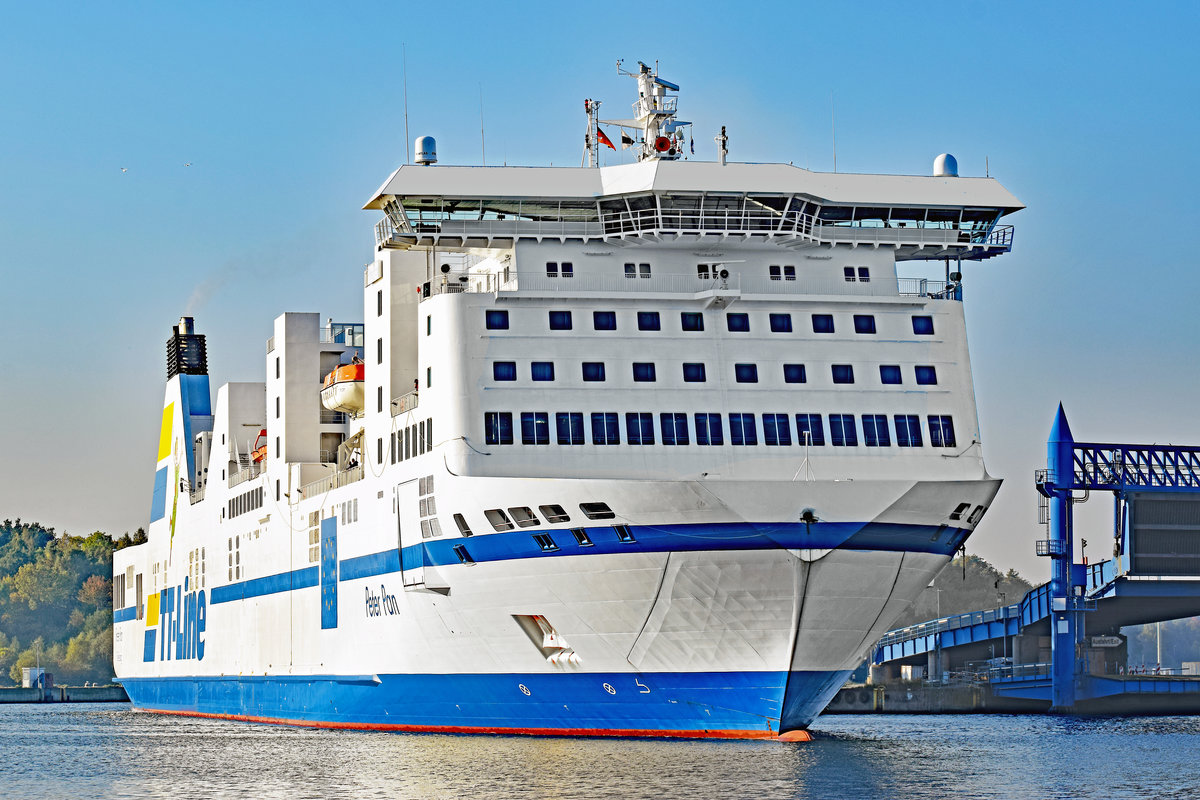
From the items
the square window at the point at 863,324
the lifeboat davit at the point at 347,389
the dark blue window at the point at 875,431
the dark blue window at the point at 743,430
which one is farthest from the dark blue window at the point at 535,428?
the lifeboat davit at the point at 347,389

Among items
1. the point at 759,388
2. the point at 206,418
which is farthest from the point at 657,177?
the point at 206,418

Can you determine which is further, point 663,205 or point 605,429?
point 663,205

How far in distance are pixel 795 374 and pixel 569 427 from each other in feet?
15.8

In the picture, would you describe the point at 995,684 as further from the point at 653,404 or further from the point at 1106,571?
the point at 653,404

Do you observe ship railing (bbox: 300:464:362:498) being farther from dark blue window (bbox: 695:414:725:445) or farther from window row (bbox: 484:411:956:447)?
dark blue window (bbox: 695:414:725:445)

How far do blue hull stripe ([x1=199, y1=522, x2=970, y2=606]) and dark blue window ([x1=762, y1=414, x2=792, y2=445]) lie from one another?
288 cm

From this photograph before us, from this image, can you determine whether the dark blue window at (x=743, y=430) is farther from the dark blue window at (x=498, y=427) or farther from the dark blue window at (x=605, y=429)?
the dark blue window at (x=498, y=427)

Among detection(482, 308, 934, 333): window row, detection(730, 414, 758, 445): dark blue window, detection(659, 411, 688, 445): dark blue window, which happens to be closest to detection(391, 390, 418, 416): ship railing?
detection(482, 308, 934, 333): window row

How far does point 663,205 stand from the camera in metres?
39.3

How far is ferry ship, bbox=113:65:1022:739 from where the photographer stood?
35125mm

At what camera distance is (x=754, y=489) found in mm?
34438

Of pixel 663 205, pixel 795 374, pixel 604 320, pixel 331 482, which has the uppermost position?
pixel 663 205

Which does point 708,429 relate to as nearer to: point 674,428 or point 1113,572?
point 674,428

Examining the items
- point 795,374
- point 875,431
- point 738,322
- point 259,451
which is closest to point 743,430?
point 795,374
